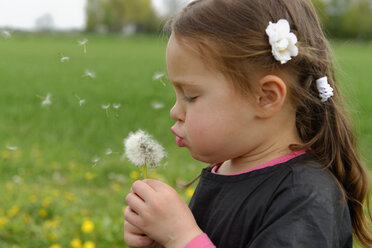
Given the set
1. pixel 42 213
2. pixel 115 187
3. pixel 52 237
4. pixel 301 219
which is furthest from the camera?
pixel 115 187

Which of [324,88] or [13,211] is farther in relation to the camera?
[13,211]

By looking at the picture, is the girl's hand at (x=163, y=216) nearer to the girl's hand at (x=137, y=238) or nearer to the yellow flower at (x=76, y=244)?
the girl's hand at (x=137, y=238)

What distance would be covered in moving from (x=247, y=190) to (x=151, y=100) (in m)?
6.81

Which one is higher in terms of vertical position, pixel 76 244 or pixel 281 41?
pixel 281 41

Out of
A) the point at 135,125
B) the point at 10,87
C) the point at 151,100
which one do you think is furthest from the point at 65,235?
the point at 10,87

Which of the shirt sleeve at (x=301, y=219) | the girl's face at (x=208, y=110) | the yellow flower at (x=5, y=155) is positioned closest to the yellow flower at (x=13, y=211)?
the yellow flower at (x=5, y=155)

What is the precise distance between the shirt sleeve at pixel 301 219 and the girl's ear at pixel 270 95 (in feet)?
0.72

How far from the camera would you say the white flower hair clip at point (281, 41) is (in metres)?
1.25

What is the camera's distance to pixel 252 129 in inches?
52.5

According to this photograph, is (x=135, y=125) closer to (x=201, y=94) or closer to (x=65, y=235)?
(x=65, y=235)

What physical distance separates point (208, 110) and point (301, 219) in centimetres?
38

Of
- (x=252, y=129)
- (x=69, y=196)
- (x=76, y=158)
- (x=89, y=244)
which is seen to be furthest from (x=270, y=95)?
(x=76, y=158)

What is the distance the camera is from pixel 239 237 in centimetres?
132

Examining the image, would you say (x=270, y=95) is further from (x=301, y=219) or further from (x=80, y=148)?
(x=80, y=148)
